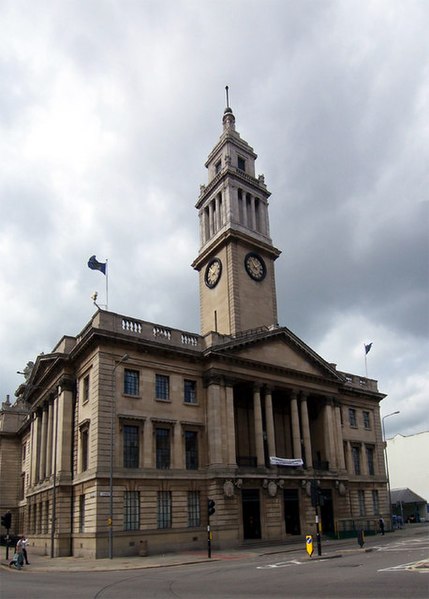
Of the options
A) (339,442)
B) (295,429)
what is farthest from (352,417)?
(295,429)

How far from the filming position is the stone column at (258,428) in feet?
144

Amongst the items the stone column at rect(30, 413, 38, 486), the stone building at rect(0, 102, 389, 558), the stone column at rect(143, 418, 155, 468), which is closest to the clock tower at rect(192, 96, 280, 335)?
the stone building at rect(0, 102, 389, 558)

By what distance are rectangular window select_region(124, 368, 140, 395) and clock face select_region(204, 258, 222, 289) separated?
17562 millimetres

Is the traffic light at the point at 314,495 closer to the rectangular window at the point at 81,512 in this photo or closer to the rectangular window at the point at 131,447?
→ the rectangular window at the point at 131,447

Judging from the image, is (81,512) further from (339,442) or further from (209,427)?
(339,442)

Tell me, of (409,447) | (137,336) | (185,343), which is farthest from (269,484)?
(409,447)

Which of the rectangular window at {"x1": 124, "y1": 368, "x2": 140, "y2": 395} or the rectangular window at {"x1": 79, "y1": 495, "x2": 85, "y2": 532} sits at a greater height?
the rectangular window at {"x1": 124, "y1": 368, "x2": 140, "y2": 395}

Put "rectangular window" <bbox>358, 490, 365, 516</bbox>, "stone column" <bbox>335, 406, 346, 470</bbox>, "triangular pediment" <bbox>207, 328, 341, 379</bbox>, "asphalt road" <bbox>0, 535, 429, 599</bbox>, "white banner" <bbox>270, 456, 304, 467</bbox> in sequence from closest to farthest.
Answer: "asphalt road" <bbox>0, 535, 429, 599</bbox> < "white banner" <bbox>270, 456, 304, 467</bbox> < "triangular pediment" <bbox>207, 328, 341, 379</bbox> < "stone column" <bbox>335, 406, 346, 470</bbox> < "rectangular window" <bbox>358, 490, 365, 516</bbox>

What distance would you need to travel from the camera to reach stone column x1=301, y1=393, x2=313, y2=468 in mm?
47469

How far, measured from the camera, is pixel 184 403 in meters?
42.4

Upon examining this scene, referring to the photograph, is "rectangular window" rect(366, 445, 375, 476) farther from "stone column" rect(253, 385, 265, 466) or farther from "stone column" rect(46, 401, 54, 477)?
"stone column" rect(46, 401, 54, 477)

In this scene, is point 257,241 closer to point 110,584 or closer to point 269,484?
point 269,484

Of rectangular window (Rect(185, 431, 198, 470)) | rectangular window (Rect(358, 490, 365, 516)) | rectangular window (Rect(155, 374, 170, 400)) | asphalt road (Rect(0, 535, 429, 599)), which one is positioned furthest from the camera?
rectangular window (Rect(358, 490, 365, 516))

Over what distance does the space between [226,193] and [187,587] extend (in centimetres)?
4298
